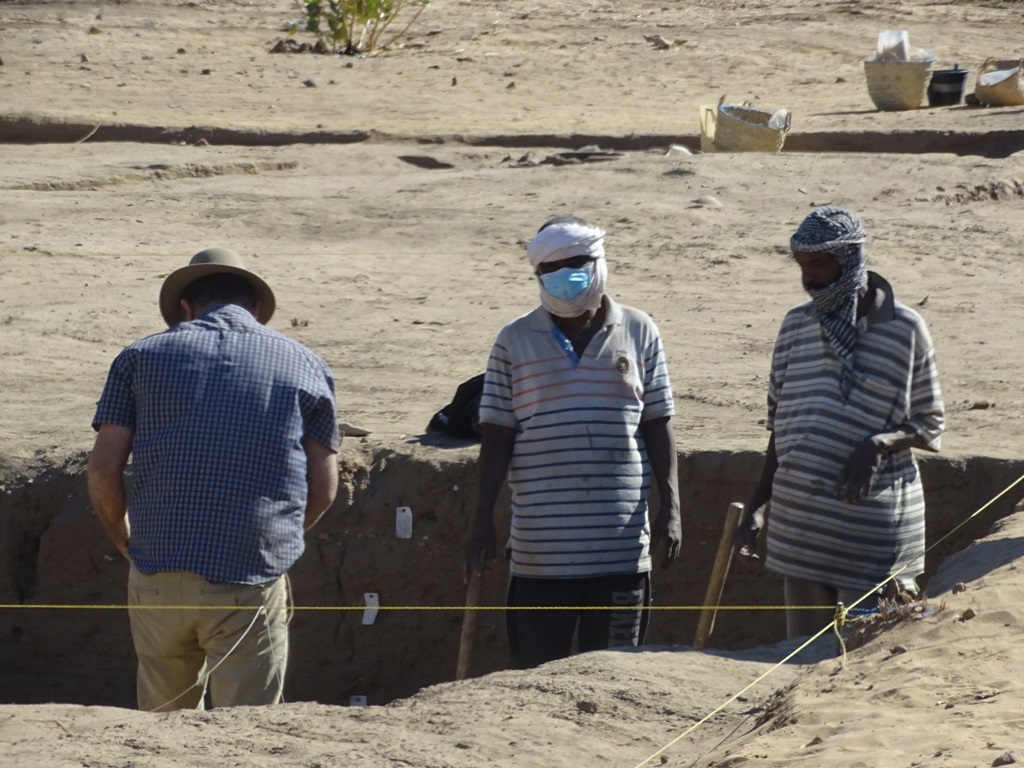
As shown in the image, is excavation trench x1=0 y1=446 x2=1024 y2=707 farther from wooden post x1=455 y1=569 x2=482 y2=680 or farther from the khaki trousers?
the khaki trousers

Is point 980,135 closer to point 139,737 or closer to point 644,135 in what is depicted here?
point 644,135

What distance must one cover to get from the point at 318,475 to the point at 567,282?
2.93ft

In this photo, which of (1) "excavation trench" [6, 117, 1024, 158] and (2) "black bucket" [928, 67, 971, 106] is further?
(2) "black bucket" [928, 67, 971, 106]

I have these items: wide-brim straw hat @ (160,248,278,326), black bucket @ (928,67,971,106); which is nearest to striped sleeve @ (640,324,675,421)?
wide-brim straw hat @ (160,248,278,326)

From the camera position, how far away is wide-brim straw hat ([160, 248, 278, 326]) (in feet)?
13.8

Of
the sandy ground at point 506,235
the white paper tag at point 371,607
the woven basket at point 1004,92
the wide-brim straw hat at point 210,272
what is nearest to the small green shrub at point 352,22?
the sandy ground at point 506,235

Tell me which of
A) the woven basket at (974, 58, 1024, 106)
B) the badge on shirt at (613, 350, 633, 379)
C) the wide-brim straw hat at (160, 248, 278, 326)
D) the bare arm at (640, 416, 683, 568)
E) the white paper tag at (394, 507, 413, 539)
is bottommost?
the white paper tag at (394, 507, 413, 539)

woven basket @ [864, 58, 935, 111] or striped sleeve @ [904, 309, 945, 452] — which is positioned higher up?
woven basket @ [864, 58, 935, 111]

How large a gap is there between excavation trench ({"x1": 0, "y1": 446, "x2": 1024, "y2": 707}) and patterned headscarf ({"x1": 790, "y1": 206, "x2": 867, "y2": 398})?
1954 mm

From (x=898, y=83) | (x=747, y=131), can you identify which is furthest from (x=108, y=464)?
(x=898, y=83)

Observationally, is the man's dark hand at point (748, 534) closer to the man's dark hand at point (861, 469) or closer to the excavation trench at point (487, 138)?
the man's dark hand at point (861, 469)

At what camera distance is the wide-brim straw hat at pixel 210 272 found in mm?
4191

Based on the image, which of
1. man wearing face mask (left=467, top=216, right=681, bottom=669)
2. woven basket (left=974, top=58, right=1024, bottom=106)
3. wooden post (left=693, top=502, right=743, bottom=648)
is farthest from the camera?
woven basket (left=974, top=58, right=1024, bottom=106)

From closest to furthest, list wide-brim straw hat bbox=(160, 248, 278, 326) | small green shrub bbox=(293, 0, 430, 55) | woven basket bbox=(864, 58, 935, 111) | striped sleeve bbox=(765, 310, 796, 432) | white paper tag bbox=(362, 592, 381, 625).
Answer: wide-brim straw hat bbox=(160, 248, 278, 326), striped sleeve bbox=(765, 310, 796, 432), white paper tag bbox=(362, 592, 381, 625), woven basket bbox=(864, 58, 935, 111), small green shrub bbox=(293, 0, 430, 55)
